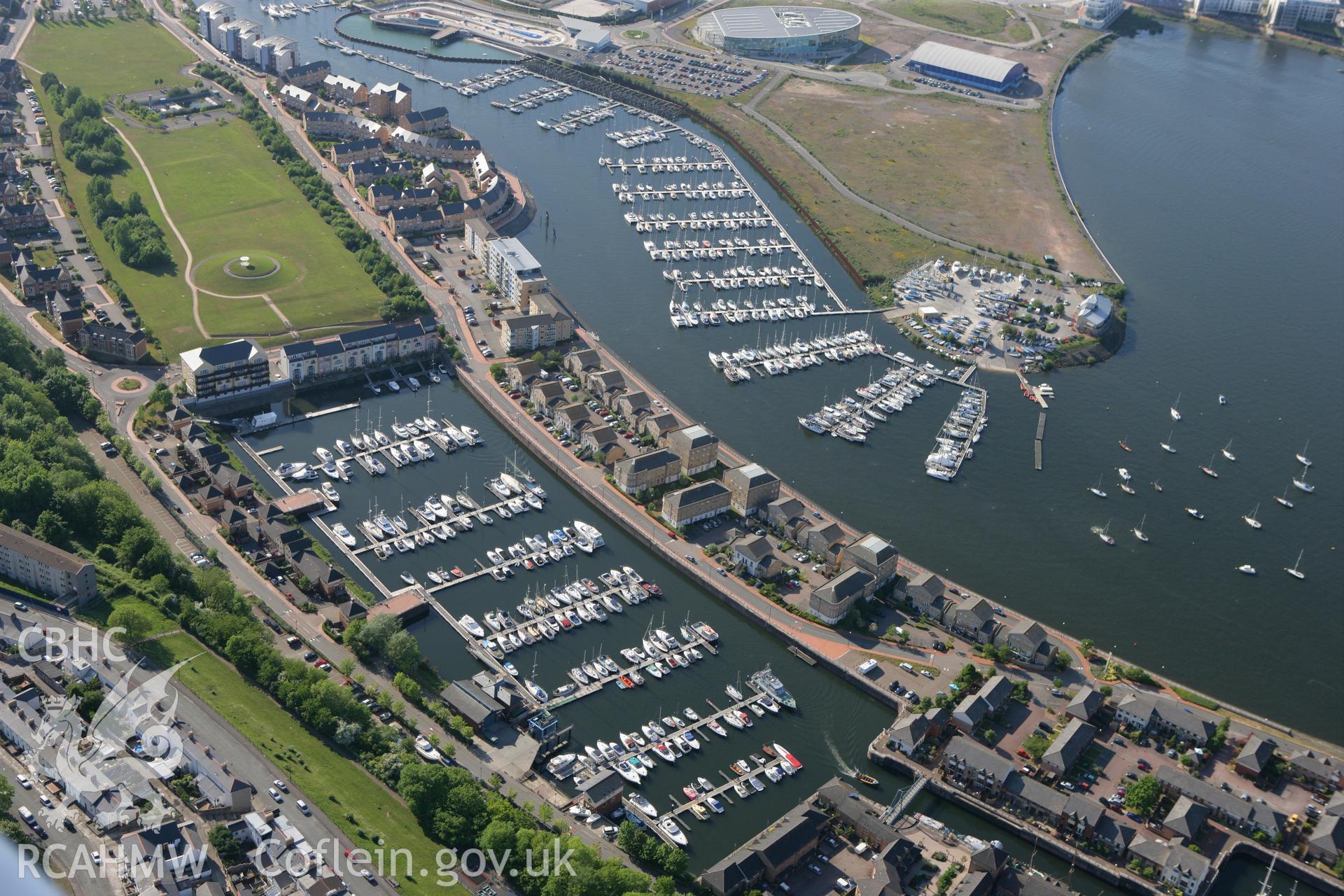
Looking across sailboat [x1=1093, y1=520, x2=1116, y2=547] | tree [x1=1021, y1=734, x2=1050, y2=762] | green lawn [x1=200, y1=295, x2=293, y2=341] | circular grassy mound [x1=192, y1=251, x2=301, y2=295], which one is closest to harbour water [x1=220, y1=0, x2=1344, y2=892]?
sailboat [x1=1093, y1=520, x2=1116, y2=547]

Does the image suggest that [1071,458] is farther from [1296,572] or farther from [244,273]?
[244,273]

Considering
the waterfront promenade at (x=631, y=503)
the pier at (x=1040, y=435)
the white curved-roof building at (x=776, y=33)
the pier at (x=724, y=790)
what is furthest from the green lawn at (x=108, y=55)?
the pier at (x=724, y=790)

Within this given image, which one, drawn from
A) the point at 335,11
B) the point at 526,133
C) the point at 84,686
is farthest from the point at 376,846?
the point at 335,11

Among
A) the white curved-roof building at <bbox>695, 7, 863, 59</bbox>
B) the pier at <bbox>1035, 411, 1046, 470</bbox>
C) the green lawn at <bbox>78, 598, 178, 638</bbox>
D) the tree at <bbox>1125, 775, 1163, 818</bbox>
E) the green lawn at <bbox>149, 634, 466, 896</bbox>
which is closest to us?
the green lawn at <bbox>149, 634, 466, 896</bbox>

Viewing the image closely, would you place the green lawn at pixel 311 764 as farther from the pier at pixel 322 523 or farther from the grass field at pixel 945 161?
the grass field at pixel 945 161

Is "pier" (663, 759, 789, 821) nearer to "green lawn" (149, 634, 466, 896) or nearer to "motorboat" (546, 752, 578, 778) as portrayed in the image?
"motorboat" (546, 752, 578, 778)

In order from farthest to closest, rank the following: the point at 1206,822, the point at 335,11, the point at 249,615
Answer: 1. the point at 335,11
2. the point at 249,615
3. the point at 1206,822

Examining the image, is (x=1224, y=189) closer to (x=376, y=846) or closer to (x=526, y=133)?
(x=526, y=133)
